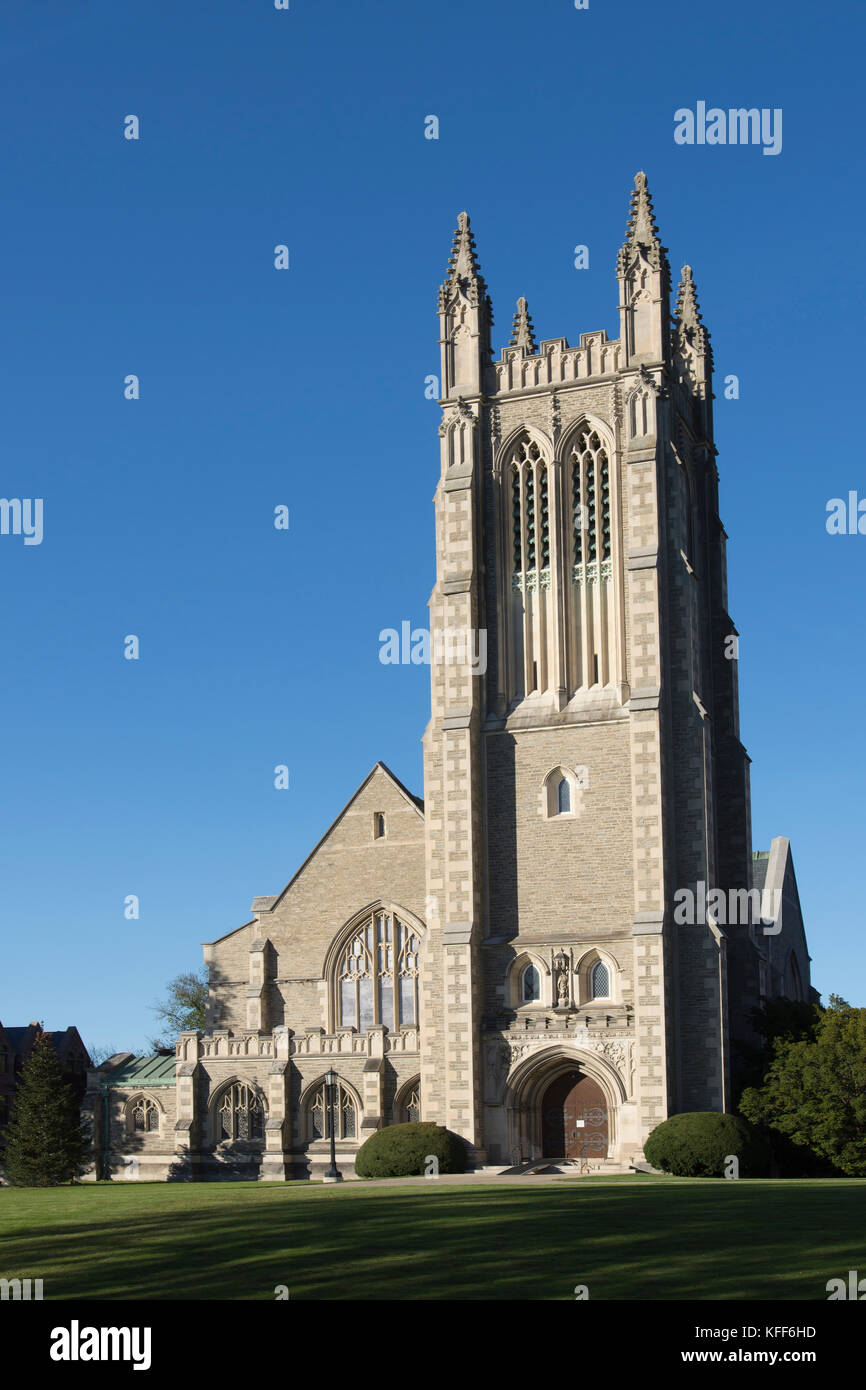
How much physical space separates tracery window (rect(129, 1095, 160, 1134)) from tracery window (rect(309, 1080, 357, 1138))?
6969mm

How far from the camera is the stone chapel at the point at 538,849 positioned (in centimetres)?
4544

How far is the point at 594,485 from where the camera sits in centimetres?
4991

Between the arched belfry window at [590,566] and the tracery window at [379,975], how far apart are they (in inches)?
457

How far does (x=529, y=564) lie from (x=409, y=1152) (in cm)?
1838

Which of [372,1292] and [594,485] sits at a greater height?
[594,485]

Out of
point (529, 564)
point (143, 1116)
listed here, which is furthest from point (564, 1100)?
point (143, 1116)

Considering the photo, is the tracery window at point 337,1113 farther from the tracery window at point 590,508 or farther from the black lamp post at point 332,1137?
the tracery window at point 590,508

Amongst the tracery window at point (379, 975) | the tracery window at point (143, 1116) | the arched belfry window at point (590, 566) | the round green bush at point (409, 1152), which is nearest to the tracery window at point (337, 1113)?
the tracery window at point (379, 975)

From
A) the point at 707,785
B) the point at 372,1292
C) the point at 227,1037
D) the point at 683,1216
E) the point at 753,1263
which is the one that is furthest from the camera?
the point at 227,1037
